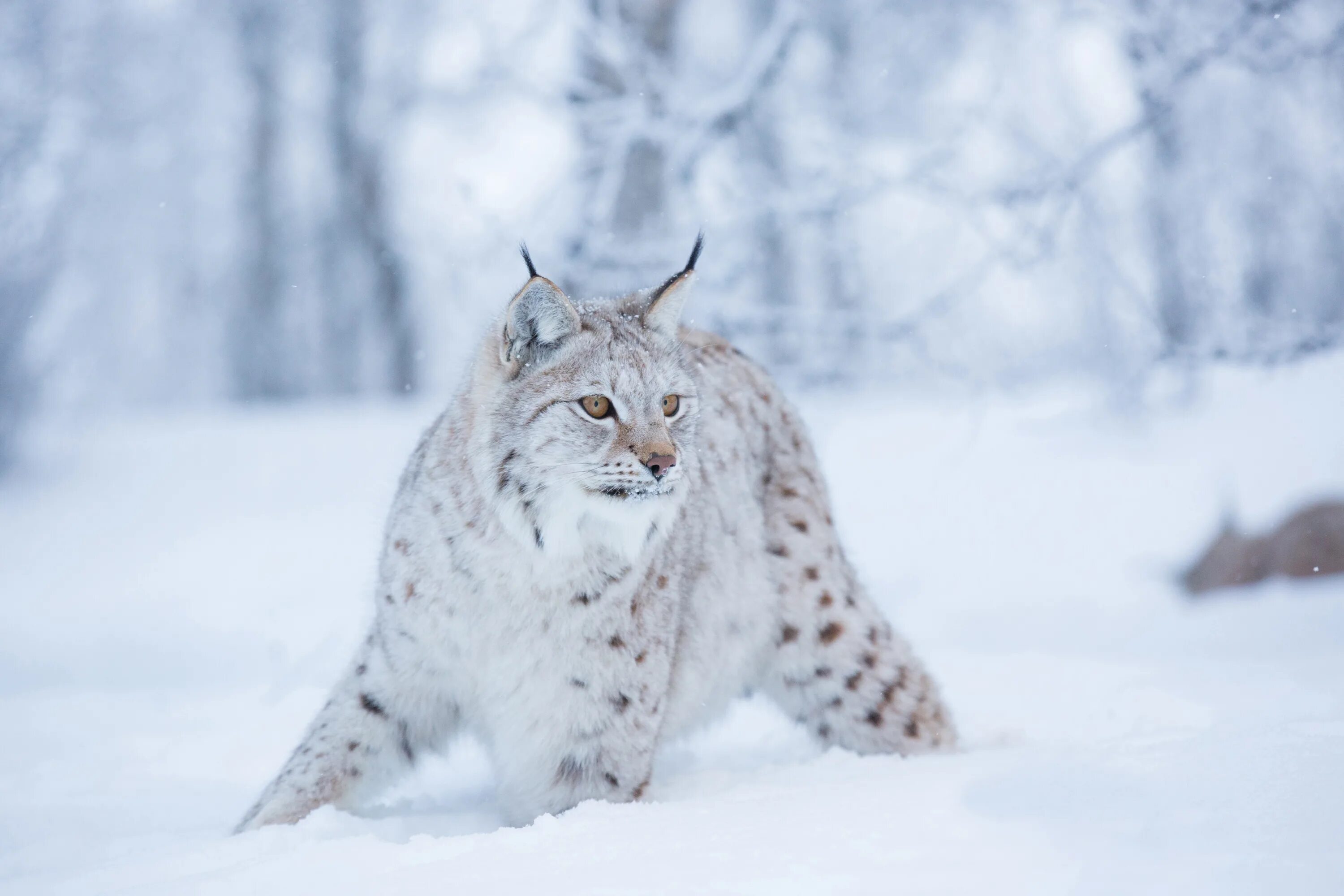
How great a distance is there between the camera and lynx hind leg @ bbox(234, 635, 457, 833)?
2957mm

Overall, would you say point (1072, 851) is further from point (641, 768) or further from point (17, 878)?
point (17, 878)

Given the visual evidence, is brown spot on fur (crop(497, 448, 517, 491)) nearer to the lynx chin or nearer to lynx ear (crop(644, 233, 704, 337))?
the lynx chin

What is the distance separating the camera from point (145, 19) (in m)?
12.5

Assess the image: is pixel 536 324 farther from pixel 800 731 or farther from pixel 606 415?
pixel 800 731

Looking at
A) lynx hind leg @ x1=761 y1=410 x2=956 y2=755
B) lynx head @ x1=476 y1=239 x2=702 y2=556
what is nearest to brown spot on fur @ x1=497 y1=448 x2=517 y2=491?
lynx head @ x1=476 y1=239 x2=702 y2=556

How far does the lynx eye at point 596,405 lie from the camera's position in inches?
111

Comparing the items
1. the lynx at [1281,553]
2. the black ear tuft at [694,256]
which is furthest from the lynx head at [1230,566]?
the black ear tuft at [694,256]

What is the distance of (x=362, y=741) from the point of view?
3025 mm

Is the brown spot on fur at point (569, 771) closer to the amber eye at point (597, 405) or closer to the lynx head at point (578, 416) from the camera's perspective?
the lynx head at point (578, 416)

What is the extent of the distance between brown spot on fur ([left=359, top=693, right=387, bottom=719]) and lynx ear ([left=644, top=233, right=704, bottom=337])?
1250mm

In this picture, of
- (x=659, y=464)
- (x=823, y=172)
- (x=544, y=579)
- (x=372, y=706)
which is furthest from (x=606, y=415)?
(x=823, y=172)

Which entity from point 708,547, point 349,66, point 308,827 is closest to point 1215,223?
point 708,547

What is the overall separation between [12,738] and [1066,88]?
→ 7.89m

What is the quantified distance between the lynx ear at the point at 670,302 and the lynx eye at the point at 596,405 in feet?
1.24
